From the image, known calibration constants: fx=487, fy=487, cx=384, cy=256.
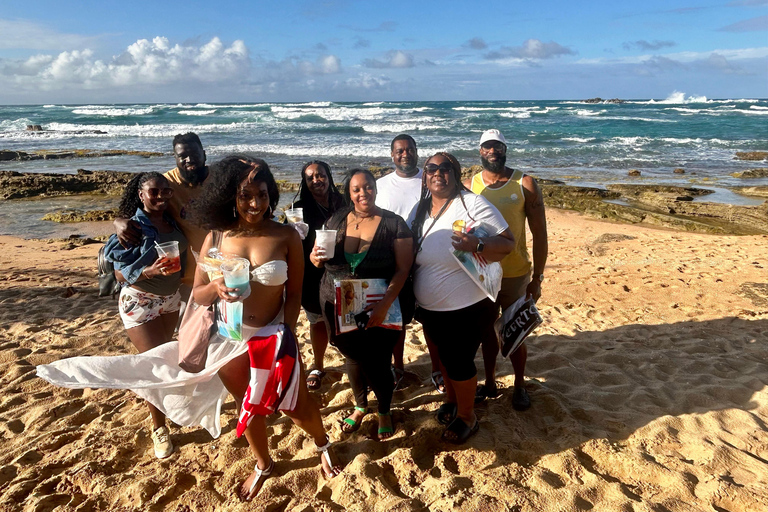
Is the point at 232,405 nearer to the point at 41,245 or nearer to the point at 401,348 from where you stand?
the point at 401,348

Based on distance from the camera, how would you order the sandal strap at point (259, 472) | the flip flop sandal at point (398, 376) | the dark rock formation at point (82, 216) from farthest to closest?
the dark rock formation at point (82, 216)
the flip flop sandal at point (398, 376)
the sandal strap at point (259, 472)

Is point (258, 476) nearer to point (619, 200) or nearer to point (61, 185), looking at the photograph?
point (619, 200)

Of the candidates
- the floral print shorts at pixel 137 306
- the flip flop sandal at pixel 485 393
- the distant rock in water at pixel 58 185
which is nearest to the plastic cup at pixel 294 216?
the floral print shorts at pixel 137 306

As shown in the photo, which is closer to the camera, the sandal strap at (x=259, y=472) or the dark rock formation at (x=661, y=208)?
the sandal strap at (x=259, y=472)

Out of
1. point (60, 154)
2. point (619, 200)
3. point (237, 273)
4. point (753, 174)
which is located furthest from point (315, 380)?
point (60, 154)

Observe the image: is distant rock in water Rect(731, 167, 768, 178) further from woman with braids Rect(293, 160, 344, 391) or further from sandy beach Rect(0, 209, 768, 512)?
woman with braids Rect(293, 160, 344, 391)

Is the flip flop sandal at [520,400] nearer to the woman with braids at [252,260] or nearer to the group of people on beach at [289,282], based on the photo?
the group of people on beach at [289,282]

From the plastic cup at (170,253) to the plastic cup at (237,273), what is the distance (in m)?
0.58

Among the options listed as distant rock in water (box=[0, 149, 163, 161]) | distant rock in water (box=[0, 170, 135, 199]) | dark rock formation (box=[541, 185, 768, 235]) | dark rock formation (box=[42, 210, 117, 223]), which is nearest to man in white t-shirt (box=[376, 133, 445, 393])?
dark rock formation (box=[541, 185, 768, 235])

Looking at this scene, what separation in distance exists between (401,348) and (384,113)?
140ft

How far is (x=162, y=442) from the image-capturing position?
124 inches

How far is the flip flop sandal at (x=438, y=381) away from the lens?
12.5ft

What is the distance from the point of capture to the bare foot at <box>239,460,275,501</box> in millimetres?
2701

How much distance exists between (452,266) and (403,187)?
1.12m
